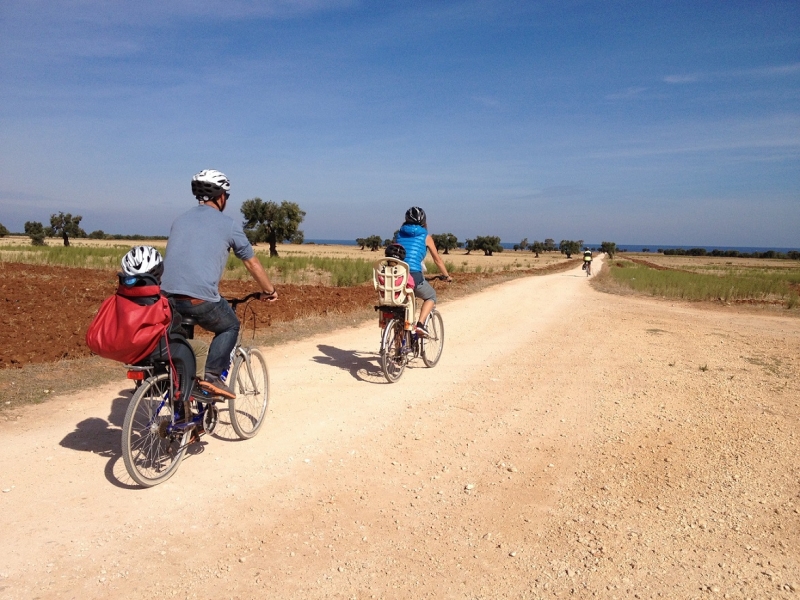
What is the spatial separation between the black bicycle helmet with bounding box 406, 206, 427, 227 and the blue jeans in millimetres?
3411

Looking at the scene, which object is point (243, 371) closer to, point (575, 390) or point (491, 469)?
point (491, 469)

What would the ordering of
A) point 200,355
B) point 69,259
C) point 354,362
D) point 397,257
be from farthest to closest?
point 69,259, point 354,362, point 397,257, point 200,355

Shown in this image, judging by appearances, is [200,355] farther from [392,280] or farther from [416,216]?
[416,216]

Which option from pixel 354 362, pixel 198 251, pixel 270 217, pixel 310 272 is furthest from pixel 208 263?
pixel 270 217

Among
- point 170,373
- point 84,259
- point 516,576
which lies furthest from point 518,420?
point 84,259

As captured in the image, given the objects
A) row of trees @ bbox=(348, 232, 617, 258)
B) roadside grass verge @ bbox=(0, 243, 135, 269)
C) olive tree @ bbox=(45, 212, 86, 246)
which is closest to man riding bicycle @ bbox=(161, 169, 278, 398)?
roadside grass verge @ bbox=(0, 243, 135, 269)

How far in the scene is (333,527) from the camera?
3.78m

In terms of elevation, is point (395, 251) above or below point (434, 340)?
above

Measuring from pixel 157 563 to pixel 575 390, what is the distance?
5.27 meters

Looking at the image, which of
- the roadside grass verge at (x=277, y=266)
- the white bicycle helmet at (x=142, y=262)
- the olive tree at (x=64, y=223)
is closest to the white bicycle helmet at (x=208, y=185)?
the white bicycle helmet at (x=142, y=262)

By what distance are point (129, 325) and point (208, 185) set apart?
1363mm

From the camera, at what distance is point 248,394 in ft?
17.8

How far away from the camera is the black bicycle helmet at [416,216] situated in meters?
7.57

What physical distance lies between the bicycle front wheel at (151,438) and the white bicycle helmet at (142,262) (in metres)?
0.79
